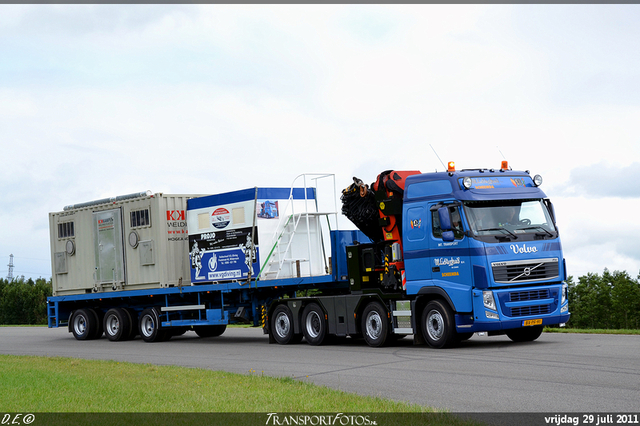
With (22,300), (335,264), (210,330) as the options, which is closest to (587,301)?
(22,300)

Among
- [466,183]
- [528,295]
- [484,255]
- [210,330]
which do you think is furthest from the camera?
[210,330]

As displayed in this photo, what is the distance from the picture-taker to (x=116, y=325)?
24656 millimetres

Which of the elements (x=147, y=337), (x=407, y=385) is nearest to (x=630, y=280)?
(x=147, y=337)

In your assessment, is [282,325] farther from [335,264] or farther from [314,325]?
[335,264]

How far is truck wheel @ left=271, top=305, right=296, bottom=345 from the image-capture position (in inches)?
779

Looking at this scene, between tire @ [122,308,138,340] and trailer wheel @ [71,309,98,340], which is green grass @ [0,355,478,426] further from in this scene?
trailer wheel @ [71,309,98,340]

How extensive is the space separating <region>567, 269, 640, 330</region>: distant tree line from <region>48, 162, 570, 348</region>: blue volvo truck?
51.4 metres

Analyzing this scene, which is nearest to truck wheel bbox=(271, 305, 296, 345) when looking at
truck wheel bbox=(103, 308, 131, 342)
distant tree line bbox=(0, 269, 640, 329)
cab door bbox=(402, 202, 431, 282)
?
cab door bbox=(402, 202, 431, 282)

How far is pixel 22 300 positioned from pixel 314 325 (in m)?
49.5

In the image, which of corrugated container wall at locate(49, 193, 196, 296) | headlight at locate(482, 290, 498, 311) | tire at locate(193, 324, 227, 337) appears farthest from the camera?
tire at locate(193, 324, 227, 337)

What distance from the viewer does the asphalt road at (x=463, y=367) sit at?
31.3ft

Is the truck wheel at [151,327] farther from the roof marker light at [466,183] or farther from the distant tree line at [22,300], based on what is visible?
the distant tree line at [22,300]

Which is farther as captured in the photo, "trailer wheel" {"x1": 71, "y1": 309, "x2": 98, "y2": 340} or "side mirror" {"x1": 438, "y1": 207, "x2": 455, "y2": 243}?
"trailer wheel" {"x1": 71, "y1": 309, "x2": 98, "y2": 340}

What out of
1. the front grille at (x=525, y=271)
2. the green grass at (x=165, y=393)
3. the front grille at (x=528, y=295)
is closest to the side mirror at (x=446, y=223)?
the front grille at (x=525, y=271)
